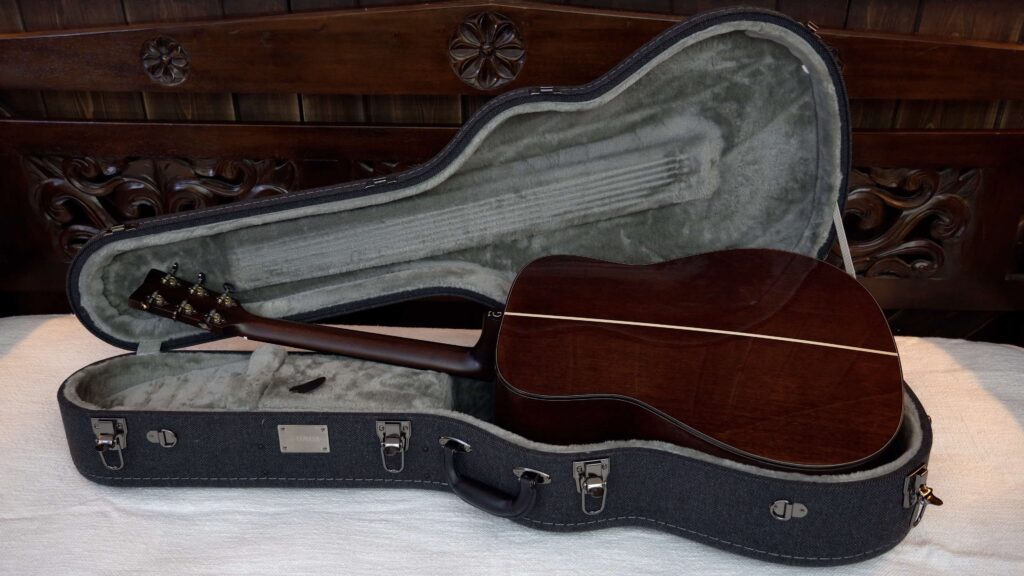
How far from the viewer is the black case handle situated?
96 cm

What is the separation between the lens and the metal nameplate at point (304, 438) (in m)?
1.02

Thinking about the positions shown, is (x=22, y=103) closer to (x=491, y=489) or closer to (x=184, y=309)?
(x=184, y=309)

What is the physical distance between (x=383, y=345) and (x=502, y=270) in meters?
0.24

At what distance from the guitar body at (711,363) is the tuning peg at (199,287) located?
19.8 inches

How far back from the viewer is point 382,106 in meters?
1.38

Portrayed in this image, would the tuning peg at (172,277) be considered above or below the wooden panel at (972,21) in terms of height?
below

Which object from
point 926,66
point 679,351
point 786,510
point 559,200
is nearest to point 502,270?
point 559,200

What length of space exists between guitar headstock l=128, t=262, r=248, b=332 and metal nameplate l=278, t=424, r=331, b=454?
0.84 feet

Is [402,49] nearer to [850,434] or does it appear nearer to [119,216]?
[119,216]

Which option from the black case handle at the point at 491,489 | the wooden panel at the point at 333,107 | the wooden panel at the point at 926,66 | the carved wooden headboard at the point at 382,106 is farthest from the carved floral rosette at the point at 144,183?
the wooden panel at the point at 926,66

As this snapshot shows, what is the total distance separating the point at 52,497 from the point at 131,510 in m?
0.13

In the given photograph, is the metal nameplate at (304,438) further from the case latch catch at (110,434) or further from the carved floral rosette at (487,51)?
the carved floral rosette at (487,51)

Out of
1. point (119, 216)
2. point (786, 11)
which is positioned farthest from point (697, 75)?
point (119, 216)

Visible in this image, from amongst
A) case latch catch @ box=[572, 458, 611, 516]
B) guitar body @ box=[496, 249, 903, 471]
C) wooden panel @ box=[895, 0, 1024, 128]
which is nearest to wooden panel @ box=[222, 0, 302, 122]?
guitar body @ box=[496, 249, 903, 471]
